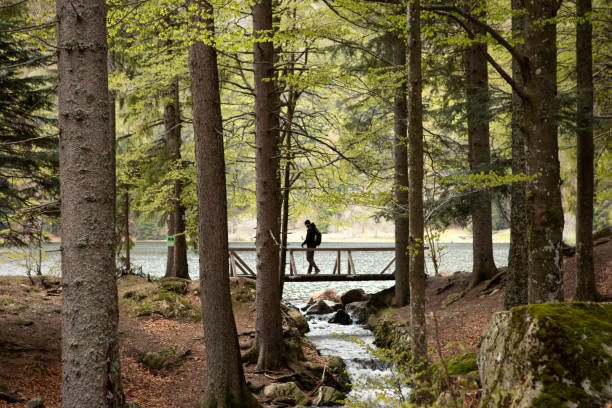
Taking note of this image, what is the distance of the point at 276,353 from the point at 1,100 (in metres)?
5.24

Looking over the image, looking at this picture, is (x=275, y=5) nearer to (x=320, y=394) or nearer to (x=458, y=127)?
(x=458, y=127)

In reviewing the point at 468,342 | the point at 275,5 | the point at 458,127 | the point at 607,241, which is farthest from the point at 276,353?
the point at 607,241

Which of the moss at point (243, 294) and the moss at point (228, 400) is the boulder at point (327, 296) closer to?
the moss at point (243, 294)

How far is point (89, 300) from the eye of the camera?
9.27 feet

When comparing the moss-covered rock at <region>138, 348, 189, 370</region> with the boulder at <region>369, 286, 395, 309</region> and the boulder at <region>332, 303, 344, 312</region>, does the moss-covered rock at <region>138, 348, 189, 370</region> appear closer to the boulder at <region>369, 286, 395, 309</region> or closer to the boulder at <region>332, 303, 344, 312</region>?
the boulder at <region>369, 286, 395, 309</region>

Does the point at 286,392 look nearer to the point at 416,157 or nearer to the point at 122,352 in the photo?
the point at 122,352

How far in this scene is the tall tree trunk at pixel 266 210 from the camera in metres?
6.86

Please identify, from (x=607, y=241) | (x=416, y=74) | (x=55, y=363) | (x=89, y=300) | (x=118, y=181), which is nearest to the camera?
(x=89, y=300)

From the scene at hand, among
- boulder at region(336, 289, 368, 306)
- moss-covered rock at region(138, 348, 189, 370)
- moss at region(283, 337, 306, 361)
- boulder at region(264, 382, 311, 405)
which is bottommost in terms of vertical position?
boulder at region(336, 289, 368, 306)

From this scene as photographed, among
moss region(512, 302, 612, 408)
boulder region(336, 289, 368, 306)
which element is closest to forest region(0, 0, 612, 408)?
moss region(512, 302, 612, 408)

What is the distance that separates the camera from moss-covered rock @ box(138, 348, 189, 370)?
22.2 feet

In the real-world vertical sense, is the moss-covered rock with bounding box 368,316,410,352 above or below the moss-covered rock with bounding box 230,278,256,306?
below

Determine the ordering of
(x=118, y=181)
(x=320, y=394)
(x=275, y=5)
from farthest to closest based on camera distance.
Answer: (x=118, y=181), (x=275, y=5), (x=320, y=394)

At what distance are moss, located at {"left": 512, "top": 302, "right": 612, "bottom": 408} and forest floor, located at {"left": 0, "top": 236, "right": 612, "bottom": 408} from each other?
127 cm
